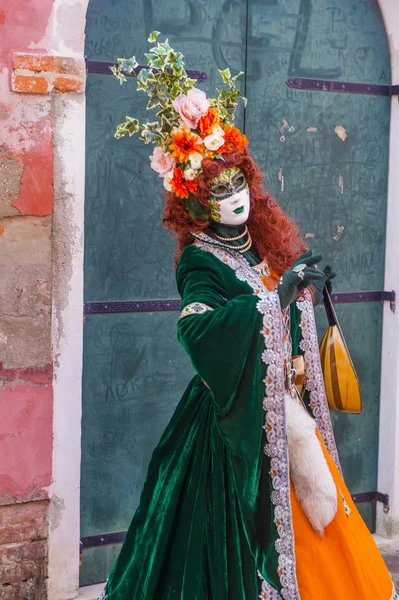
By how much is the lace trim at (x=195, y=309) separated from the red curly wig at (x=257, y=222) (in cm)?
34

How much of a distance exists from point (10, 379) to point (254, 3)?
1.83m

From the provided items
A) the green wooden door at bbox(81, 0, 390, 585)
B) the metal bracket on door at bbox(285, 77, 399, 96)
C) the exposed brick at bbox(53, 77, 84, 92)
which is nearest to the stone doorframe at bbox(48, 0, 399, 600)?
the exposed brick at bbox(53, 77, 84, 92)

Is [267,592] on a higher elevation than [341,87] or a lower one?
lower

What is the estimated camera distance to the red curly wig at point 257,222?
9.87 feet

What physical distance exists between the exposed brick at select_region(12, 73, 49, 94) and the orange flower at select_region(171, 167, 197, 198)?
787 millimetres

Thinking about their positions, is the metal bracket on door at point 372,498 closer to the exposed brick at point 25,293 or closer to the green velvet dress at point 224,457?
the green velvet dress at point 224,457

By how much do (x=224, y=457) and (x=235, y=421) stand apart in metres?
0.19

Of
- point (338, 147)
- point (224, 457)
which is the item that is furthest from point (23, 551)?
point (338, 147)

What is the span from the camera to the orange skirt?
279cm

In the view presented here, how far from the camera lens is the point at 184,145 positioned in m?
2.94

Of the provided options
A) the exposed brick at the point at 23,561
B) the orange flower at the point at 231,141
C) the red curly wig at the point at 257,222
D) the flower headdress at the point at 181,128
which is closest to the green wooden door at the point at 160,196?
the exposed brick at the point at 23,561

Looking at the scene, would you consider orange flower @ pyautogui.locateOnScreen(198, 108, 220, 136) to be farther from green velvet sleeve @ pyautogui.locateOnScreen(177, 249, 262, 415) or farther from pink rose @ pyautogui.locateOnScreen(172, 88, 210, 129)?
green velvet sleeve @ pyautogui.locateOnScreen(177, 249, 262, 415)

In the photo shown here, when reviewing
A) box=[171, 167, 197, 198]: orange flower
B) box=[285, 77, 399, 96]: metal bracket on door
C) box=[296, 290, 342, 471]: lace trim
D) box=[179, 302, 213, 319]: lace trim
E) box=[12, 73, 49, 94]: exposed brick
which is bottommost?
box=[296, 290, 342, 471]: lace trim

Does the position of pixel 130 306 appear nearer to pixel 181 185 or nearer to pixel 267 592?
pixel 181 185
